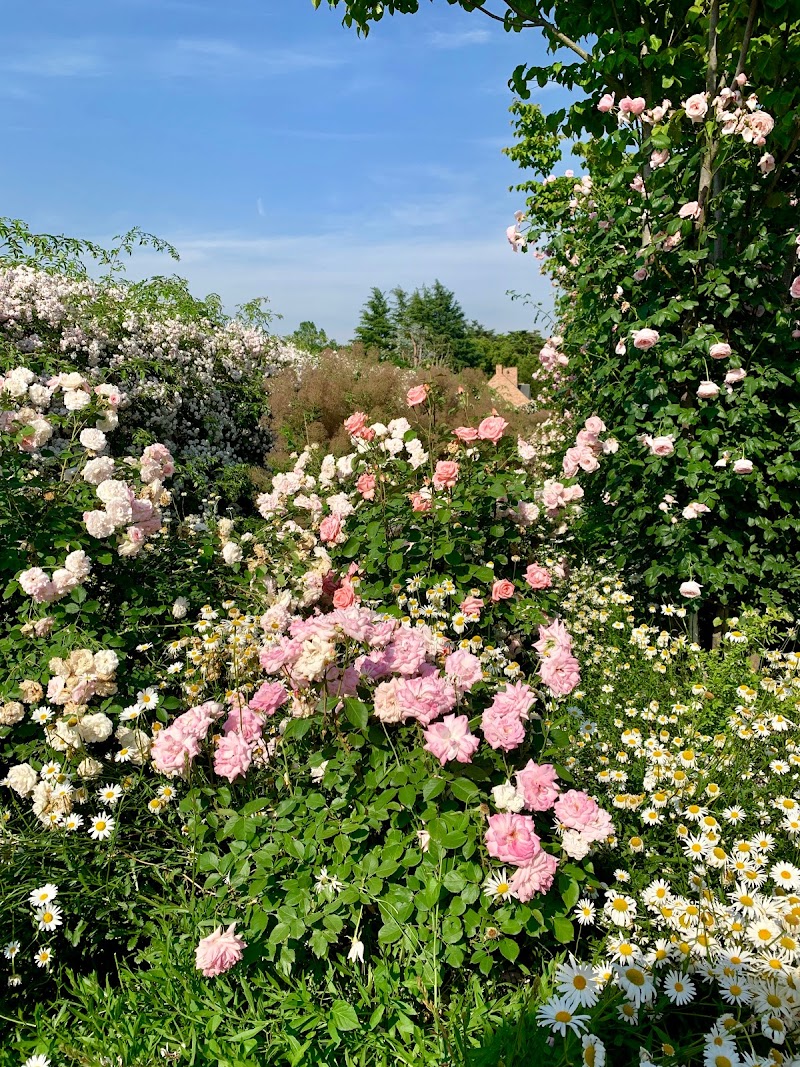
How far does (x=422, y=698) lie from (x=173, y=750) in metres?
0.75

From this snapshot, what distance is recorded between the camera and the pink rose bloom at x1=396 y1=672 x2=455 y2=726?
1.90 m

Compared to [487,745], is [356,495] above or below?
above

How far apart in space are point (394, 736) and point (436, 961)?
619mm

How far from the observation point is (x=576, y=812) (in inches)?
69.6

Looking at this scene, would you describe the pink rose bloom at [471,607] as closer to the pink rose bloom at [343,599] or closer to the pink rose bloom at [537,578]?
the pink rose bloom at [537,578]

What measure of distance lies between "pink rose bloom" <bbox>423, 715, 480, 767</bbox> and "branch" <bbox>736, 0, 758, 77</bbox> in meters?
4.15

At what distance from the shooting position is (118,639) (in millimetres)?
2750

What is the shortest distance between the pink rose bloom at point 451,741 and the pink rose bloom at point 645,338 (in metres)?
3.05

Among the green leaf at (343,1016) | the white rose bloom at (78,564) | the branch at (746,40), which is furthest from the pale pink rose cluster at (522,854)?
the branch at (746,40)

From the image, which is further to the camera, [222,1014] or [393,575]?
[393,575]

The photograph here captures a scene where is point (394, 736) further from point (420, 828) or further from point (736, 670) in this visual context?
point (736, 670)

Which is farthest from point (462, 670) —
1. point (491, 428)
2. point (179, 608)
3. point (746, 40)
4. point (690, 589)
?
point (746, 40)

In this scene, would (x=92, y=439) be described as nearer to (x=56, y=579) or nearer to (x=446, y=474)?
(x=56, y=579)

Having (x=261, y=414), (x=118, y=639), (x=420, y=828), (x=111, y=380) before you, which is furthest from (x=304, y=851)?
(x=261, y=414)
